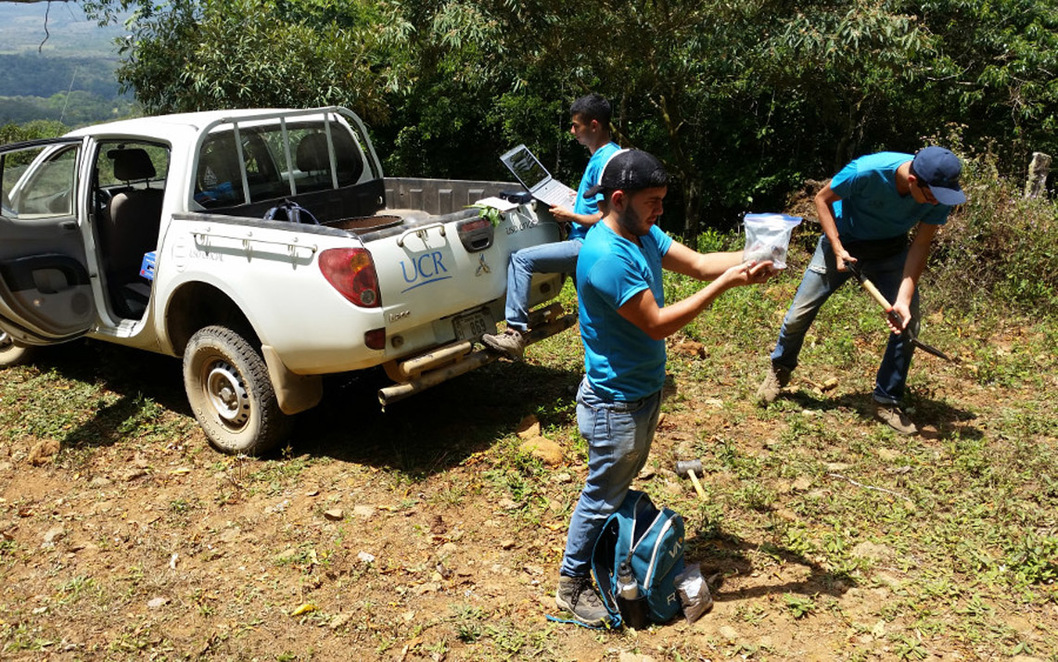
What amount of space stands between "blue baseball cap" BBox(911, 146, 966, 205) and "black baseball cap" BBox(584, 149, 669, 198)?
219 cm

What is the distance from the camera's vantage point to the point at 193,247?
16.3 feet

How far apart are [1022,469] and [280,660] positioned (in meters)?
3.98

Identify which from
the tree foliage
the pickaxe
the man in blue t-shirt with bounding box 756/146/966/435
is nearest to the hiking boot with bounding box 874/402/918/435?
the man in blue t-shirt with bounding box 756/146/966/435

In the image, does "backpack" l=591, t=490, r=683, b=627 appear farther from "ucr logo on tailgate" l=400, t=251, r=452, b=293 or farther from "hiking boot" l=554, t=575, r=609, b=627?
"ucr logo on tailgate" l=400, t=251, r=452, b=293

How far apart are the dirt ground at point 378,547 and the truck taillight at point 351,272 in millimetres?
1139

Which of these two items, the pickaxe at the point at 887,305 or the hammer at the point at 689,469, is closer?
the hammer at the point at 689,469

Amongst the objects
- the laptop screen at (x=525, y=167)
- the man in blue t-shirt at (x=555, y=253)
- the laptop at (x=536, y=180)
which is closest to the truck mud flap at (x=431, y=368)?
the man in blue t-shirt at (x=555, y=253)

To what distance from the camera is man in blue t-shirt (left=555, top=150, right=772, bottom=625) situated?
3.00 metres

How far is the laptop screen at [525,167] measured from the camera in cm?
541

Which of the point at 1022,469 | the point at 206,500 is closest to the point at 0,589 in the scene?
the point at 206,500

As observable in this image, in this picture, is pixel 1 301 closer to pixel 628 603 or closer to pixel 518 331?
pixel 518 331

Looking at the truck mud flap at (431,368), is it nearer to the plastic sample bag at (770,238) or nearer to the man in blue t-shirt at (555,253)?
the man in blue t-shirt at (555,253)

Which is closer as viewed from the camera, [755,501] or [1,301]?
[755,501]

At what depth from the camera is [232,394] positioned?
5.13 m
